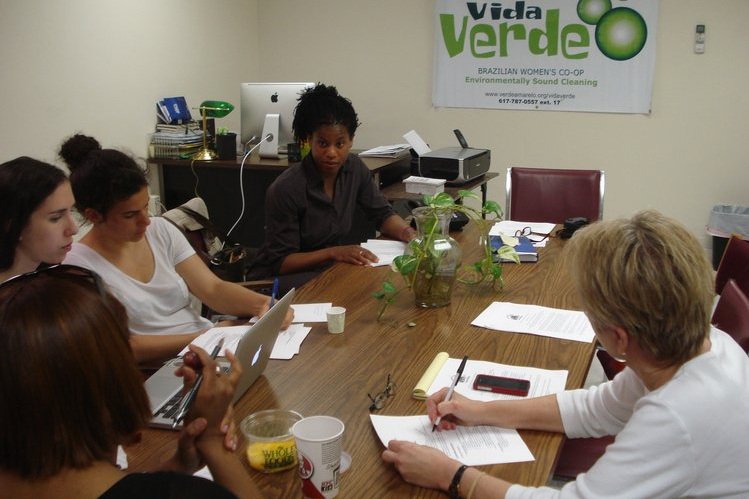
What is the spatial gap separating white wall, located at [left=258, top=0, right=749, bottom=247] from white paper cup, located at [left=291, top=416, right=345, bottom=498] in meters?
4.10

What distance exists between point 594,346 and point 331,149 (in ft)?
4.58

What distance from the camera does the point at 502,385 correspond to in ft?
4.94

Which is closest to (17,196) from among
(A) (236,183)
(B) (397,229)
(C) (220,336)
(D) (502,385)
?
(C) (220,336)

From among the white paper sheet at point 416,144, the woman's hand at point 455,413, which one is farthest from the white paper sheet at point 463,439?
the white paper sheet at point 416,144

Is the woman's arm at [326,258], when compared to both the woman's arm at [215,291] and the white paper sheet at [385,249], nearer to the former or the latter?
the white paper sheet at [385,249]

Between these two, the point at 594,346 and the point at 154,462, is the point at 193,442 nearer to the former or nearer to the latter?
the point at 154,462

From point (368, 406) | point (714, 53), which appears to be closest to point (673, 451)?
point (368, 406)

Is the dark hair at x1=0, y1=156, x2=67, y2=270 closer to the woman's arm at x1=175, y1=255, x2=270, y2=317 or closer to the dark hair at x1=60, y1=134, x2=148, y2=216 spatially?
the dark hair at x1=60, y1=134, x2=148, y2=216

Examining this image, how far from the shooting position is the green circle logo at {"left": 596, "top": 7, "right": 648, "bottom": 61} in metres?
4.84

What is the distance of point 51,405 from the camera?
857 millimetres

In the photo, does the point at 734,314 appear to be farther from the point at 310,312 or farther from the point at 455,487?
the point at 310,312

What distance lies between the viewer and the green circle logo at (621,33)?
15.9 ft

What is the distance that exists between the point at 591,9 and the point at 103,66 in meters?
3.29

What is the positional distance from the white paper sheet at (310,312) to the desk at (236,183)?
196cm
